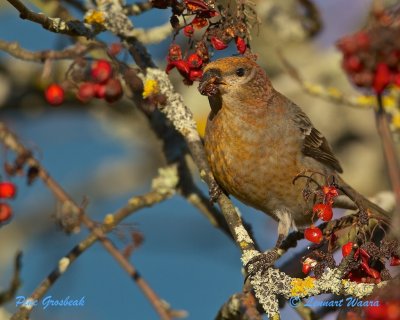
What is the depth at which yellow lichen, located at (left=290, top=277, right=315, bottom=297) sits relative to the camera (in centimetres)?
378

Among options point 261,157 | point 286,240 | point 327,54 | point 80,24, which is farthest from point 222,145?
point 327,54

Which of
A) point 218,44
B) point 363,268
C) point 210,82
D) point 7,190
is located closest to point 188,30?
point 218,44

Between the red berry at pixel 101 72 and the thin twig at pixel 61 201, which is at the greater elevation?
the red berry at pixel 101 72

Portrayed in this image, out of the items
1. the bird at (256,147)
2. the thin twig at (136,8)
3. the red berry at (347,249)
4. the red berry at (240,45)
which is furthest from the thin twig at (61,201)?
the thin twig at (136,8)

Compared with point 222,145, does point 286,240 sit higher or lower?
lower

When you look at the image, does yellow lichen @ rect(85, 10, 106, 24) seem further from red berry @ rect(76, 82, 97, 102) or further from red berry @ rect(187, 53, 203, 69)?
red berry @ rect(187, 53, 203, 69)

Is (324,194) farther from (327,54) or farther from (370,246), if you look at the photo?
(327,54)

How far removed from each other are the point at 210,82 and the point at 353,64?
215 cm

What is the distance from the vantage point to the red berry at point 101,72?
4.27 meters

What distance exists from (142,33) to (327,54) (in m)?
3.11

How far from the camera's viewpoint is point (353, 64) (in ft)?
7.82

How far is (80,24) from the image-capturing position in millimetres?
4324

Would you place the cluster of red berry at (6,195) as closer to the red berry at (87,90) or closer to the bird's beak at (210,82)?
the red berry at (87,90)

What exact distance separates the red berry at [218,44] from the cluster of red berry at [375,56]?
1.58 meters
